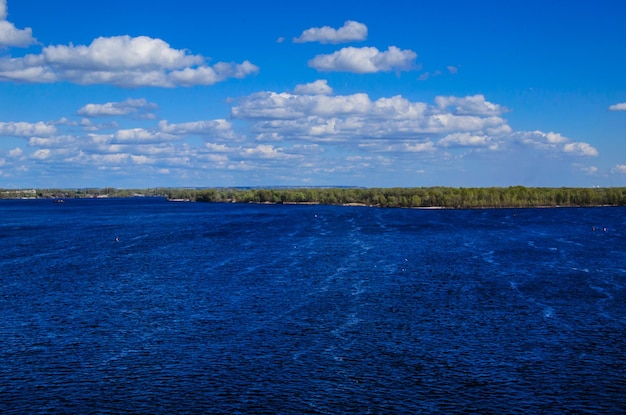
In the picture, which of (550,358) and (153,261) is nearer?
(550,358)

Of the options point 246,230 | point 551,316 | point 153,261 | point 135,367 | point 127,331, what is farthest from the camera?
point 246,230

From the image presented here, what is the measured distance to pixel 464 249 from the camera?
126 m

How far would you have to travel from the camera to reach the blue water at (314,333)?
4453 centimetres

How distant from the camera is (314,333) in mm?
59906

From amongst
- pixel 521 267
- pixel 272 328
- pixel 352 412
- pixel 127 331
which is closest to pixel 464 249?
pixel 521 267

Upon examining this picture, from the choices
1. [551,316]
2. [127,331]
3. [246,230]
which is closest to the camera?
[127,331]

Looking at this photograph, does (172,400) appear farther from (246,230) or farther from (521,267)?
(246,230)

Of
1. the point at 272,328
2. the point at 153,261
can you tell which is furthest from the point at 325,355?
the point at 153,261

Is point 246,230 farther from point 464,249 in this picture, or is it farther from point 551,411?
point 551,411

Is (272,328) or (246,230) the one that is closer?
(272,328)

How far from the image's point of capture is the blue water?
44531 mm

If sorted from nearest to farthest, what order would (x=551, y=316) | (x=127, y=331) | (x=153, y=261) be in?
(x=127, y=331) → (x=551, y=316) → (x=153, y=261)

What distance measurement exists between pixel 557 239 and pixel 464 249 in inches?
1258

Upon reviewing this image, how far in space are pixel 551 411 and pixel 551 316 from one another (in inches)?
1042
